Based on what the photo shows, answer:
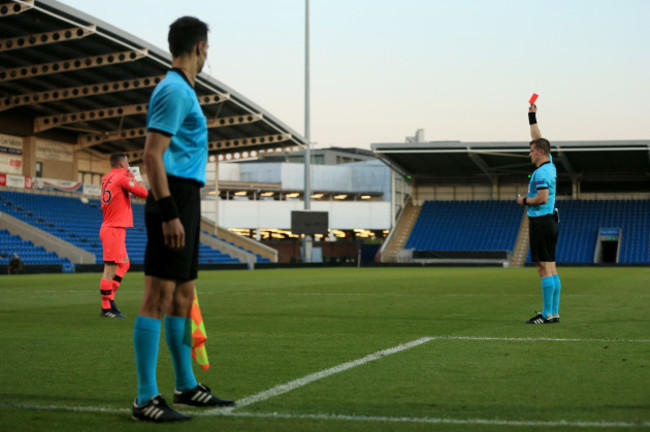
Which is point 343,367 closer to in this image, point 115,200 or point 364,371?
point 364,371

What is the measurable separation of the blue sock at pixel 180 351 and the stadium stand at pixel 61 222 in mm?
32193

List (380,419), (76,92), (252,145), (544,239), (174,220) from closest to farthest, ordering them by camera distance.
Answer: (380,419)
(174,220)
(544,239)
(76,92)
(252,145)

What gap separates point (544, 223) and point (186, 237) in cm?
635

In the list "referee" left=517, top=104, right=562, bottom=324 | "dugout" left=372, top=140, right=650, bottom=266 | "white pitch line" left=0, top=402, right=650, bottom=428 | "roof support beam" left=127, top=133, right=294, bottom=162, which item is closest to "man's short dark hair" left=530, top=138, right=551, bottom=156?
"referee" left=517, top=104, right=562, bottom=324

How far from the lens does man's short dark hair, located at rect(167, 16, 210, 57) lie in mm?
4832

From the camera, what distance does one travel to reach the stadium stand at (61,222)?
36.3 m

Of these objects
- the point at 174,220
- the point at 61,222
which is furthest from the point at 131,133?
the point at 174,220

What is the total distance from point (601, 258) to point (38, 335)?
53528 mm

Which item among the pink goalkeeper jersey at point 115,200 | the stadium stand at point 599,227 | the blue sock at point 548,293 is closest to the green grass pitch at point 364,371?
the blue sock at point 548,293

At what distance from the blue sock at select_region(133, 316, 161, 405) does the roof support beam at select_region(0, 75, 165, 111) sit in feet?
108

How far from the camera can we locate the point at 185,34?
4855 mm

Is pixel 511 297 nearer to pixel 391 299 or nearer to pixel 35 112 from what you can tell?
pixel 391 299

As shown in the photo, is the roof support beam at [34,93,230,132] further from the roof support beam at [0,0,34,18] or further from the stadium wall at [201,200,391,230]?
the stadium wall at [201,200,391,230]

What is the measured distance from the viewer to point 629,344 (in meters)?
7.62
